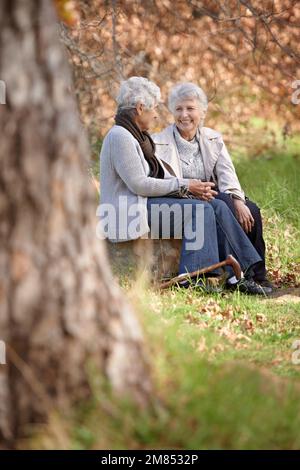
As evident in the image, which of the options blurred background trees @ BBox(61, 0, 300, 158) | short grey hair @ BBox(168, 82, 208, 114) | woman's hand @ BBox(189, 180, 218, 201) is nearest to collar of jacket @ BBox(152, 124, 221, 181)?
short grey hair @ BBox(168, 82, 208, 114)

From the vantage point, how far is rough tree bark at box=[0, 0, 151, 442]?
108 inches

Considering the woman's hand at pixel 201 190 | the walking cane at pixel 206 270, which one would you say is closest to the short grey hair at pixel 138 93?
the woman's hand at pixel 201 190

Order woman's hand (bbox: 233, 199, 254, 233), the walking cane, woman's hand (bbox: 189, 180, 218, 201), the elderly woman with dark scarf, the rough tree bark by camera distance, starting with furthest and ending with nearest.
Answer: woman's hand (bbox: 233, 199, 254, 233), woman's hand (bbox: 189, 180, 218, 201), the elderly woman with dark scarf, the walking cane, the rough tree bark

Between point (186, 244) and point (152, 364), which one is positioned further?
point (186, 244)

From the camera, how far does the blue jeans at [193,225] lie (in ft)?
19.2

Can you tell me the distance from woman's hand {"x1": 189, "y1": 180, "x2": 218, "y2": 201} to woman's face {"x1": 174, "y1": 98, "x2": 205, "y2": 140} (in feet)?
1.60

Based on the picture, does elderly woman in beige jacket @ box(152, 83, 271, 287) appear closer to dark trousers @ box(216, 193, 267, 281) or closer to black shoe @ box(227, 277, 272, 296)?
dark trousers @ box(216, 193, 267, 281)

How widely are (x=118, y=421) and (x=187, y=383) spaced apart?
275mm

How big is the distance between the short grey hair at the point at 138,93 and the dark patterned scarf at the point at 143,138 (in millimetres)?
64

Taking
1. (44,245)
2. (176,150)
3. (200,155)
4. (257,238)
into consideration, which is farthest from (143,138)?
(44,245)

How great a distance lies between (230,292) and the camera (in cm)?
591

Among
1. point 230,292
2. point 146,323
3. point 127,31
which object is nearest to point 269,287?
point 230,292

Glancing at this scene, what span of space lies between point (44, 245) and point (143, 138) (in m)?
3.20
